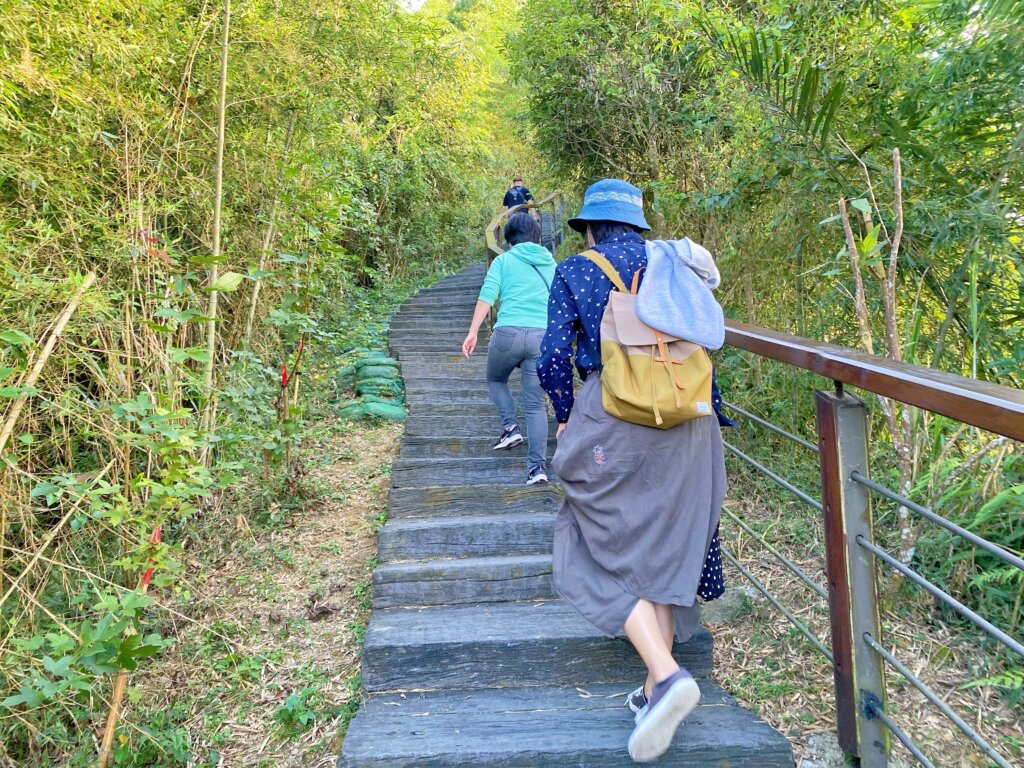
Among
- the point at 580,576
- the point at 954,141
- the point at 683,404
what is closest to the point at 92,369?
the point at 580,576

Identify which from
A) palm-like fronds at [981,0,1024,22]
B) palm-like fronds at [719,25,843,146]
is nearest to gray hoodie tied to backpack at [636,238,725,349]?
palm-like fronds at [719,25,843,146]

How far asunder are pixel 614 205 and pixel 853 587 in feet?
4.00

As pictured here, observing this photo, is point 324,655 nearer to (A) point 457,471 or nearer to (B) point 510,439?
(A) point 457,471

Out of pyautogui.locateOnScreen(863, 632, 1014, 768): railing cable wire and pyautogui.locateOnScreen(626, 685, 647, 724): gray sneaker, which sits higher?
pyautogui.locateOnScreen(863, 632, 1014, 768): railing cable wire

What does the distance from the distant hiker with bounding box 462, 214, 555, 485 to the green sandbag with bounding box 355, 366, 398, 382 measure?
2.01 m

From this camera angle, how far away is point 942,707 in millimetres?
1324

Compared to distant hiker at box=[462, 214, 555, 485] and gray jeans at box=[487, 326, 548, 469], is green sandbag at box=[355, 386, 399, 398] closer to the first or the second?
distant hiker at box=[462, 214, 555, 485]

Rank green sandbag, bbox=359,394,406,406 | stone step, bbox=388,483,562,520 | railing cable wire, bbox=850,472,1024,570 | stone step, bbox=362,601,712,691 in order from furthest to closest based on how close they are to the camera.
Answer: green sandbag, bbox=359,394,406,406 < stone step, bbox=388,483,562,520 < stone step, bbox=362,601,712,691 < railing cable wire, bbox=850,472,1024,570

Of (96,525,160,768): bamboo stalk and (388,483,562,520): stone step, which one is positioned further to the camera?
(388,483,562,520): stone step

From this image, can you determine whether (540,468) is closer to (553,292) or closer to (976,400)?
(553,292)

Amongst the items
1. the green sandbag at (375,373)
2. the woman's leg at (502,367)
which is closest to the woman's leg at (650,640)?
the woman's leg at (502,367)

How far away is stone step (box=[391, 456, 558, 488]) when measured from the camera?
11.2ft

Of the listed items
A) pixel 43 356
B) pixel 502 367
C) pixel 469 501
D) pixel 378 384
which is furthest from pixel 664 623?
pixel 378 384

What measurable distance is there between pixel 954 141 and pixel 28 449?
127 inches
